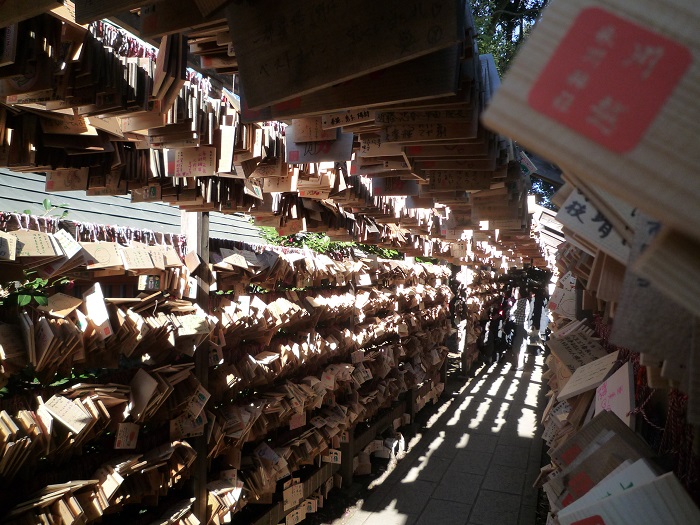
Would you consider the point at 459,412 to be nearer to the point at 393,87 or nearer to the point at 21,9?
the point at 393,87

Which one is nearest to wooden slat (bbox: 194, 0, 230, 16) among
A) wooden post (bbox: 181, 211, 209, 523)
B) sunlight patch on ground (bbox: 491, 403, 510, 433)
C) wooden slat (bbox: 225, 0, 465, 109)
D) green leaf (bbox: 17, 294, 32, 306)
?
wooden slat (bbox: 225, 0, 465, 109)

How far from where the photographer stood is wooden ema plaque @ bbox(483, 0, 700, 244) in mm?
485

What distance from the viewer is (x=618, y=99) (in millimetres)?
501

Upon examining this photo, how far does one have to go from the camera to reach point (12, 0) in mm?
1328

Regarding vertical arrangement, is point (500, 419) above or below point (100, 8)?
below

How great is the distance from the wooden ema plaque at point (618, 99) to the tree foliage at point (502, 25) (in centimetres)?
668

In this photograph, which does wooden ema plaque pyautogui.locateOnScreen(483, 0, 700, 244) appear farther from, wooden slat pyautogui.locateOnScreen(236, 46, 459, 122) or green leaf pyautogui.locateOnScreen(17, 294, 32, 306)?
green leaf pyautogui.locateOnScreen(17, 294, 32, 306)

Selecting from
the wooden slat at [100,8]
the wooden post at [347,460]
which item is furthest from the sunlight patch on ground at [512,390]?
the wooden slat at [100,8]

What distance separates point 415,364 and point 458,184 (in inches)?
270

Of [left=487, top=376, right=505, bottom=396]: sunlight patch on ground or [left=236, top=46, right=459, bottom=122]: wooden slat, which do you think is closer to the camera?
[left=236, top=46, right=459, bottom=122]: wooden slat

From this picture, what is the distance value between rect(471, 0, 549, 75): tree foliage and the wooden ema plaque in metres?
6.68

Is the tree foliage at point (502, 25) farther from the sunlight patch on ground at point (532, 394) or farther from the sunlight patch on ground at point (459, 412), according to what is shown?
the sunlight patch on ground at point (532, 394)

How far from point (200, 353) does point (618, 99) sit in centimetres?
349

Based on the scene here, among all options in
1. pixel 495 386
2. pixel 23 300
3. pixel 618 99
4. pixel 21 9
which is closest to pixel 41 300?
pixel 23 300
